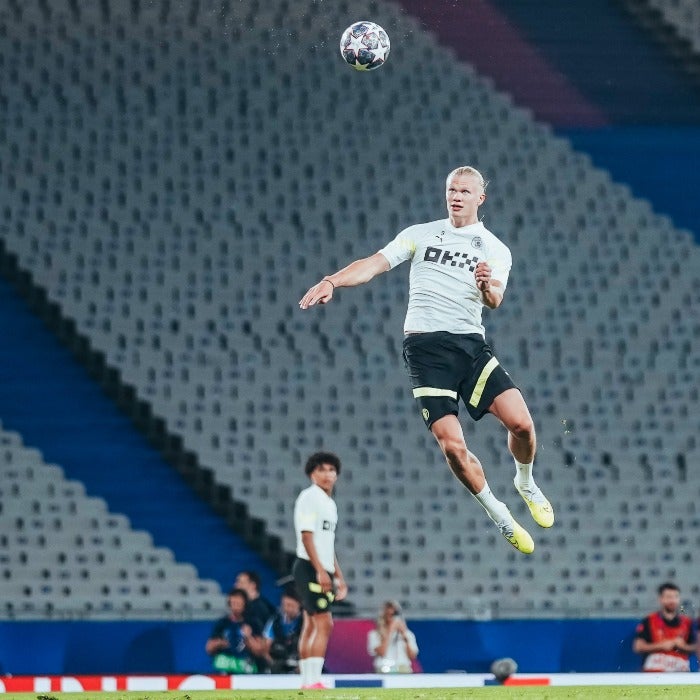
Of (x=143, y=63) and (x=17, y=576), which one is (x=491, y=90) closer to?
(x=143, y=63)

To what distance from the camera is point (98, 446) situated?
15484 millimetres

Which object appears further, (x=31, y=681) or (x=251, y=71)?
(x=251, y=71)

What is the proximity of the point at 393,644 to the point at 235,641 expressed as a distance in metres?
1.39

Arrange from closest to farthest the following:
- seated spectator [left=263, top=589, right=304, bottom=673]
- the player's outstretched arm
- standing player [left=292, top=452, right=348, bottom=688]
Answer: the player's outstretched arm < standing player [left=292, top=452, right=348, bottom=688] < seated spectator [left=263, top=589, right=304, bottom=673]

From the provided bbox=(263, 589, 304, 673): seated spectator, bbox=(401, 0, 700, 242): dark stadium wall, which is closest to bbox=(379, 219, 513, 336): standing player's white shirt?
bbox=(263, 589, 304, 673): seated spectator

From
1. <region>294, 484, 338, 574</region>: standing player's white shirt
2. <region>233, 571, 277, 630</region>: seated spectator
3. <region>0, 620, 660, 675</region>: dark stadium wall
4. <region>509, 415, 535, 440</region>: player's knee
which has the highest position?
<region>509, 415, 535, 440</region>: player's knee

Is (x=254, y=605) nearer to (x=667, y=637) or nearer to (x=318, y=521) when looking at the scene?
(x=318, y=521)

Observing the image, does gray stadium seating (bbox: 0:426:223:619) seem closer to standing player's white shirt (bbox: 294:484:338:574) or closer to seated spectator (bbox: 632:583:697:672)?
standing player's white shirt (bbox: 294:484:338:574)

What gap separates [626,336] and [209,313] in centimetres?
462

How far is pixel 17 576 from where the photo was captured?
14094 mm

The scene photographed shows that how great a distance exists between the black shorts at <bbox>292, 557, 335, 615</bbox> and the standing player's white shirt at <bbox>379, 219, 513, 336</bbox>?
115 inches

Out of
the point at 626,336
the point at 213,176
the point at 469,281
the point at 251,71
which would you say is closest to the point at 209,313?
the point at 213,176

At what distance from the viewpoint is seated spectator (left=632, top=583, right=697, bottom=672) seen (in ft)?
40.5

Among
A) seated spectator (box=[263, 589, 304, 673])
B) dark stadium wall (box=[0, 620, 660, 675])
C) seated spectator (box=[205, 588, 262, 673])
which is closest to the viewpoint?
seated spectator (box=[263, 589, 304, 673])
